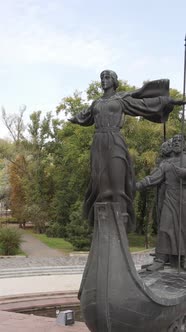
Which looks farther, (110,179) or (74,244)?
(74,244)

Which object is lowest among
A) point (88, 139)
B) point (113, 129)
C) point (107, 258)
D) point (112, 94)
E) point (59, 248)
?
point (59, 248)

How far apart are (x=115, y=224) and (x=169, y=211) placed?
7.53 feet

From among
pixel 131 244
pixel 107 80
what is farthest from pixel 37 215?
pixel 107 80

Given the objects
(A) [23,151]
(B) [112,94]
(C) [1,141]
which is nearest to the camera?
(B) [112,94]

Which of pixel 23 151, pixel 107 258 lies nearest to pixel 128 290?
pixel 107 258

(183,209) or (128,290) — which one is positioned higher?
(183,209)

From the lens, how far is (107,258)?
518cm

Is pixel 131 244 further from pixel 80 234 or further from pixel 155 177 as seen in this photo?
pixel 155 177

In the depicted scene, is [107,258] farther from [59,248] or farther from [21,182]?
[21,182]

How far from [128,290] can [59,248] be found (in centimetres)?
1965

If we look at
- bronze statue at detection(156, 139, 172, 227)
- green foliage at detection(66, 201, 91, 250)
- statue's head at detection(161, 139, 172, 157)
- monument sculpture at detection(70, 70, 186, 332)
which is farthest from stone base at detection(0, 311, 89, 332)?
green foliage at detection(66, 201, 91, 250)

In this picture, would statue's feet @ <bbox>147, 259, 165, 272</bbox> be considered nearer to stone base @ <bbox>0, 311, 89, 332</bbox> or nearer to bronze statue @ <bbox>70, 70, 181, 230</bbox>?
stone base @ <bbox>0, 311, 89, 332</bbox>

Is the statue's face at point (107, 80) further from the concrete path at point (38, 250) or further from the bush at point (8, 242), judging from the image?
the concrete path at point (38, 250)

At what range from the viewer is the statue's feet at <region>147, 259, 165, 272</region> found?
723 cm
